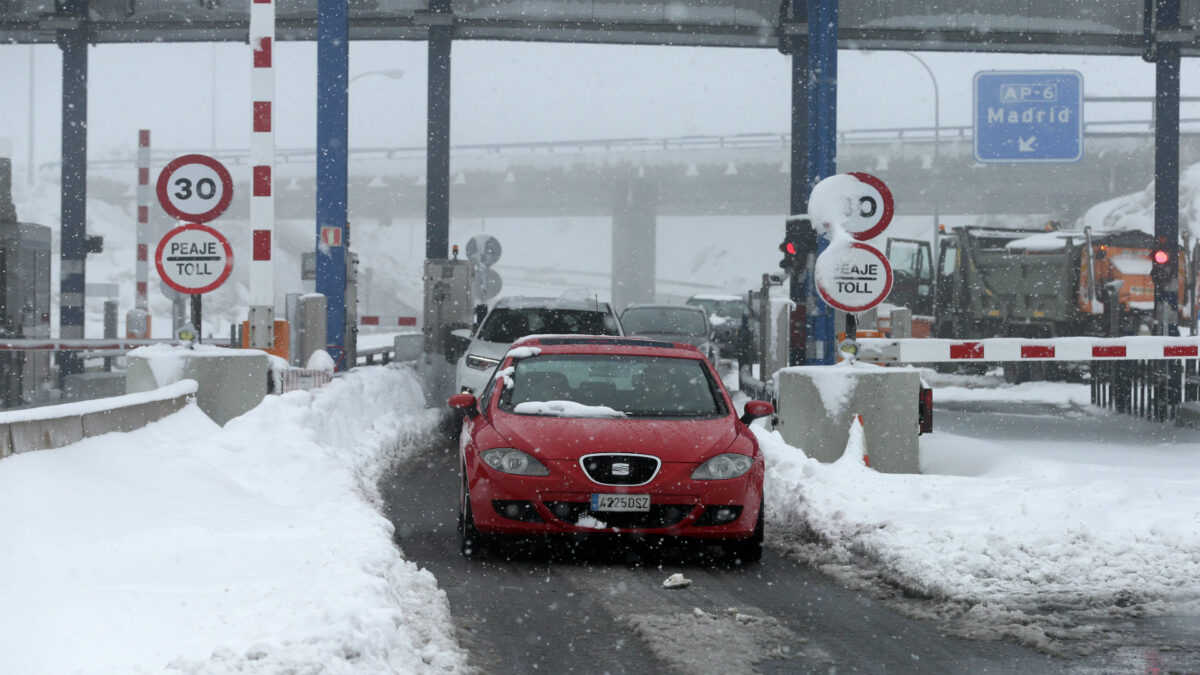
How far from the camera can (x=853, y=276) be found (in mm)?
11742

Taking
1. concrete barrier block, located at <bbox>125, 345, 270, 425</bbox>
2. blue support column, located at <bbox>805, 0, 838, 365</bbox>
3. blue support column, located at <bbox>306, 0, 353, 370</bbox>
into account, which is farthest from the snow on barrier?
blue support column, located at <bbox>805, 0, 838, 365</bbox>

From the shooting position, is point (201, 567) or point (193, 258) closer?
point (201, 567)

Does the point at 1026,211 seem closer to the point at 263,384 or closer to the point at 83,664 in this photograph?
the point at 263,384

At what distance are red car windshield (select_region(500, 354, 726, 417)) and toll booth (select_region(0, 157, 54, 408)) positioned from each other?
542 inches

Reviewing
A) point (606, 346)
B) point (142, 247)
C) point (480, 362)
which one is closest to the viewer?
point (606, 346)

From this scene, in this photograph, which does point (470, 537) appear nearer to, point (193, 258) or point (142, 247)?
point (193, 258)

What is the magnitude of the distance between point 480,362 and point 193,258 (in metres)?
5.12

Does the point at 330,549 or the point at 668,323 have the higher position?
the point at 668,323

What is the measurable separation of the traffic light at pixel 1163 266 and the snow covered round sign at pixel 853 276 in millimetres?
15104

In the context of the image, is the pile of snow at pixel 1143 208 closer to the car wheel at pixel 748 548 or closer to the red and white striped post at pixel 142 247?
the red and white striped post at pixel 142 247

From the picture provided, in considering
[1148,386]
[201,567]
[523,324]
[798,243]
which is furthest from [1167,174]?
[201,567]

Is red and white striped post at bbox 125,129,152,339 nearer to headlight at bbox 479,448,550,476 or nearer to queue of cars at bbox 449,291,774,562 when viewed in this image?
queue of cars at bbox 449,291,774,562

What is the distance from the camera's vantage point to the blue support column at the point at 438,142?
25.4 m

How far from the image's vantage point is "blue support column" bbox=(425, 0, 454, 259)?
25.4m
